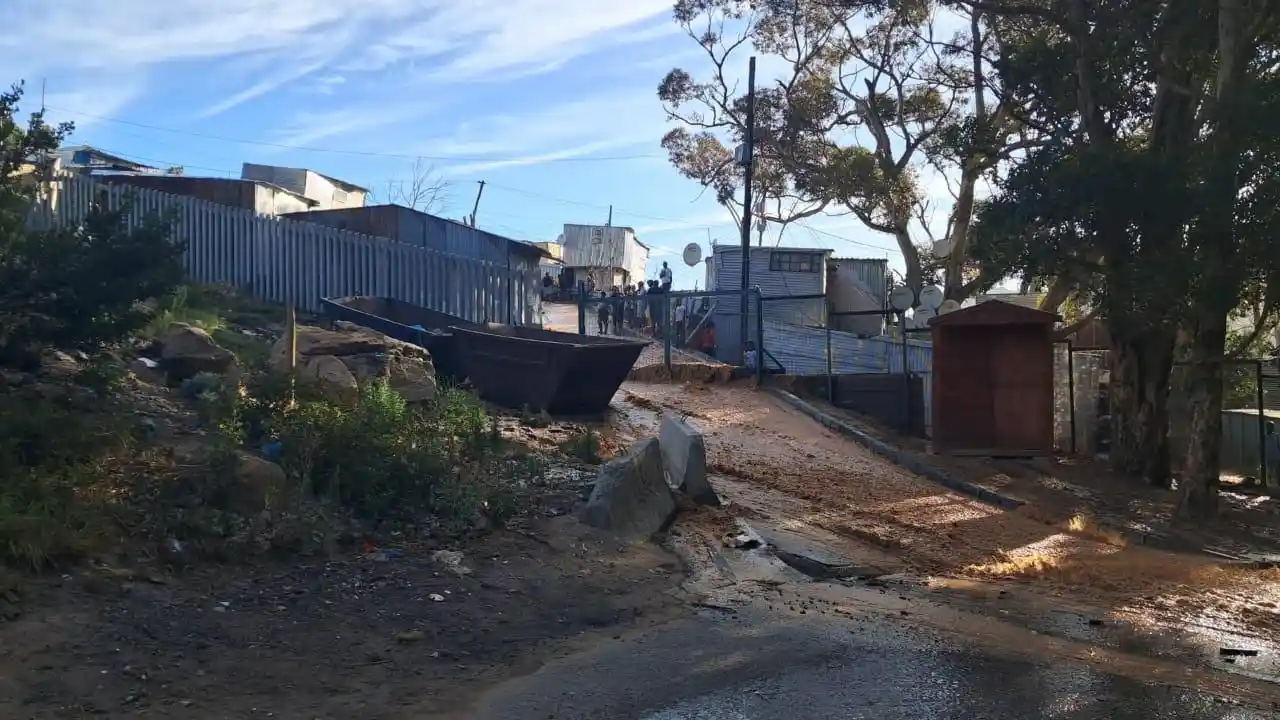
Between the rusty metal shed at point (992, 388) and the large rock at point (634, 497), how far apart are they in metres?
7.71

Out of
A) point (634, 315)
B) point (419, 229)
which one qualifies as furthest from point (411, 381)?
point (634, 315)

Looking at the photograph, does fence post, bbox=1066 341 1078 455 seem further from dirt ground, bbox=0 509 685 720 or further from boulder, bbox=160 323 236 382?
boulder, bbox=160 323 236 382

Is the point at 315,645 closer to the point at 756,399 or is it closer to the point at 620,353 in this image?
the point at 620,353

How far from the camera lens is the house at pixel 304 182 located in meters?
34.5

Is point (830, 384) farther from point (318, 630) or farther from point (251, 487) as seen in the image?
point (318, 630)

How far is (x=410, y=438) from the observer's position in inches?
344

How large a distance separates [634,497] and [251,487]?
118 inches

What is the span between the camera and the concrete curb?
13359 millimetres

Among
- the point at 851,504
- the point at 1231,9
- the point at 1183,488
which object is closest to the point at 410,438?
the point at 851,504

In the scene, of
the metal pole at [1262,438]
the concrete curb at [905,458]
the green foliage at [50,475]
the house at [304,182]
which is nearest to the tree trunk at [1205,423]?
the concrete curb at [905,458]

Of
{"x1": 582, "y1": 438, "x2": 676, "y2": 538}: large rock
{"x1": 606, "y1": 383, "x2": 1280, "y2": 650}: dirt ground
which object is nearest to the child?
{"x1": 606, "y1": 383, "x2": 1280, "y2": 650}: dirt ground

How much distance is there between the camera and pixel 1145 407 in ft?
52.8

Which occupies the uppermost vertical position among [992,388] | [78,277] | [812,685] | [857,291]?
[857,291]

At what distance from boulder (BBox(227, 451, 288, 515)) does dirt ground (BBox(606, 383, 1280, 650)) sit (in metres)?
4.30
